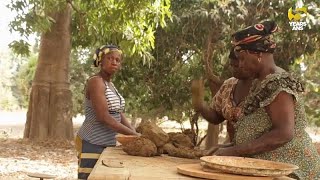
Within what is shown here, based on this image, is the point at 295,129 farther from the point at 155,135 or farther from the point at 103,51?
the point at 103,51

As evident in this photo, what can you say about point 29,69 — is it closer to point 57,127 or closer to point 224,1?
point 57,127

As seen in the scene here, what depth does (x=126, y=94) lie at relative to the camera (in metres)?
12.0

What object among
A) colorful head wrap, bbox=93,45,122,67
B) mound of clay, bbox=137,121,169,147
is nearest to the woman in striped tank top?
colorful head wrap, bbox=93,45,122,67

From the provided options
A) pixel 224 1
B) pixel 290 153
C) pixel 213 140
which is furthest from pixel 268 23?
pixel 213 140

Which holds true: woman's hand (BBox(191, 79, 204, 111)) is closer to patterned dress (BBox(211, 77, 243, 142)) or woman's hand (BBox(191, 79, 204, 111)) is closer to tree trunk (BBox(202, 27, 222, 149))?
patterned dress (BBox(211, 77, 243, 142))

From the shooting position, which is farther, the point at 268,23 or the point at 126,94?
the point at 126,94

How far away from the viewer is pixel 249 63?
2.52 m

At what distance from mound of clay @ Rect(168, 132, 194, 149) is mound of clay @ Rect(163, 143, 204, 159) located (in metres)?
0.04

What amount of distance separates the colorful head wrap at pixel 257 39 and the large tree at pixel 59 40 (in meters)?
4.98

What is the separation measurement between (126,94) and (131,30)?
4396 mm

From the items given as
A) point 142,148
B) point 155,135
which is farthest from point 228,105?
point 142,148

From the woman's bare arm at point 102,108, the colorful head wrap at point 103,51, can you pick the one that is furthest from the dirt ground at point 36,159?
the woman's bare arm at point 102,108

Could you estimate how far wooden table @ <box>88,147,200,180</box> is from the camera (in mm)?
2082

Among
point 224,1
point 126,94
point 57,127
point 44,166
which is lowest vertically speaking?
point 44,166
